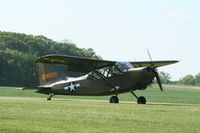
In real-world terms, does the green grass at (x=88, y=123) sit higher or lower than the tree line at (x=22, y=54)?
lower

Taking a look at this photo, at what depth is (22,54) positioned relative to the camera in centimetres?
10044

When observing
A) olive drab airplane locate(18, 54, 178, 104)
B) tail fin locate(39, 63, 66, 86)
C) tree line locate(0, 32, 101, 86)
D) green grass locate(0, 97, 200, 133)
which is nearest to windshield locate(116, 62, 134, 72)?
olive drab airplane locate(18, 54, 178, 104)

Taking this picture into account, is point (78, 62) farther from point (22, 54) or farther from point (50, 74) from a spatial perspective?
point (22, 54)

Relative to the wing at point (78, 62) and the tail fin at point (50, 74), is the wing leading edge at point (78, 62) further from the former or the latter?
the tail fin at point (50, 74)

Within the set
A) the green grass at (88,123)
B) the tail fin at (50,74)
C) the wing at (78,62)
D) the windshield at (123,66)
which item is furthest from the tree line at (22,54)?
the green grass at (88,123)

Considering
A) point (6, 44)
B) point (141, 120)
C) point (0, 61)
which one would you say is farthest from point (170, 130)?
point (6, 44)

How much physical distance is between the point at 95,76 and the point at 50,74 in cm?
368

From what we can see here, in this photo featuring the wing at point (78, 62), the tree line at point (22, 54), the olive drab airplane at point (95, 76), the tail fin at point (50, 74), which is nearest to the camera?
the olive drab airplane at point (95, 76)

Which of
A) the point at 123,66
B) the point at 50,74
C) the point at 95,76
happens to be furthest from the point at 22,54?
the point at 123,66

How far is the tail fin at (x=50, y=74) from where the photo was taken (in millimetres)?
33375

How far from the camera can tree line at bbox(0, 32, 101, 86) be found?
291 ft

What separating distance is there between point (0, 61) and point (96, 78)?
59652 millimetres

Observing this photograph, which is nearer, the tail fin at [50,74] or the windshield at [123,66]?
the windshield at [123,66]

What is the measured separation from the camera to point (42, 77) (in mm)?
33844
